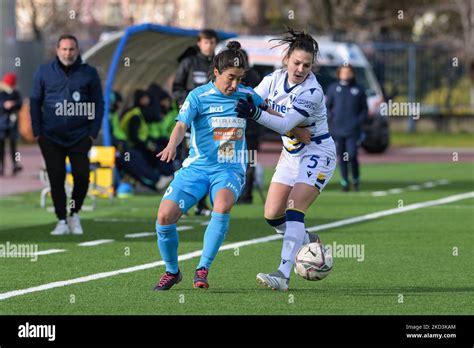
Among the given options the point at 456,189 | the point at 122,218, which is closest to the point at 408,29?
the point at 456,189

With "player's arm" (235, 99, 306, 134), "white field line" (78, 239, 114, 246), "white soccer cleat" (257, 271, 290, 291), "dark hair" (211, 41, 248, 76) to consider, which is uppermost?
"dark hair" (211, 41, 248, 76)

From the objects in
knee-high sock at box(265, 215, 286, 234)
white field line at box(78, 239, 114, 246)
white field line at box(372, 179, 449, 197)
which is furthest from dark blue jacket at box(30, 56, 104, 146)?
white field line at box(372, 179, 449, 197)

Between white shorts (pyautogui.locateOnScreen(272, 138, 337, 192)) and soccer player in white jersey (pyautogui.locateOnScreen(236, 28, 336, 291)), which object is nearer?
soccer player in white jersey (pyautogui.locateOnScreen(236, 28, 336, 291))

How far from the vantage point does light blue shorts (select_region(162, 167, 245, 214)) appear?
11031mm

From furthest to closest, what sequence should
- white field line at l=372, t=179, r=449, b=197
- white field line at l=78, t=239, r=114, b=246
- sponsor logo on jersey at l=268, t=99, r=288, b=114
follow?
white field line at l=372, t=179, r=449, b=197
white field line at l=78, t=239, r=114, b=246
sponsor logo on jersey at l=268, t=99, r=288, b=114

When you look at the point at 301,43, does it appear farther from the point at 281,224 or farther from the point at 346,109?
the point at 346,109

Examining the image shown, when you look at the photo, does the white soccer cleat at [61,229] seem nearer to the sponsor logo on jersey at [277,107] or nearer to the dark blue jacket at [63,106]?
the dark blue jacket at [63,106]

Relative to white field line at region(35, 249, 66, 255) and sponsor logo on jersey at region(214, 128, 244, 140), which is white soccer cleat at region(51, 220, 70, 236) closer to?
white field line at region(35, 249, 66, 255)

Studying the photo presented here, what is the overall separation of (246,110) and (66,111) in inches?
199

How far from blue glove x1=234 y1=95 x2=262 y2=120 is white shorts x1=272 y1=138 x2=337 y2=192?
80cm

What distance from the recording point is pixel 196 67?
17.8 m

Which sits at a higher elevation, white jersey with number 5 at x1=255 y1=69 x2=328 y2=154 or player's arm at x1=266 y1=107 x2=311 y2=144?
white jersey with number 5 at x1=255 y1=69 x2=328 y2=154
